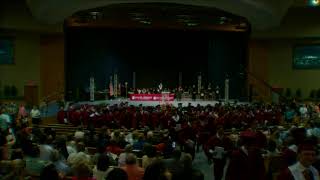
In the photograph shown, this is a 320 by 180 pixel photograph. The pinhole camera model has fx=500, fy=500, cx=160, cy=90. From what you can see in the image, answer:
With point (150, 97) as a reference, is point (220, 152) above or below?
below

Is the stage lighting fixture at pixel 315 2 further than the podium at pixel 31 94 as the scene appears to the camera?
No

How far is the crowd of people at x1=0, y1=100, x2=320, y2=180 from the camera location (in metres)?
6.51

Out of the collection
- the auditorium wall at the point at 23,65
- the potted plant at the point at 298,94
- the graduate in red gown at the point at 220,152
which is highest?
the auditorium wall at the point at 23,65

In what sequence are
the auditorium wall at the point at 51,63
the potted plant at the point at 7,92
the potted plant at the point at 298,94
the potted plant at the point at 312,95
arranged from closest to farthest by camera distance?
the potted plant at the point at 7,92 → the auditorium wall at the point at 51,63 → the potted plant at the point at 312,95 → the potted plant at the point at 298,94

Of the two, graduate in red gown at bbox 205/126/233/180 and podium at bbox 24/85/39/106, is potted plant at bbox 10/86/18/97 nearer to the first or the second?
podium at bbox 24/85/39/106

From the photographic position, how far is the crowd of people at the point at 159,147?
6.51 metres

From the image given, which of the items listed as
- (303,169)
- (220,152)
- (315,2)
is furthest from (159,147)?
(315,2)

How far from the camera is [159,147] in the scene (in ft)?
37.3

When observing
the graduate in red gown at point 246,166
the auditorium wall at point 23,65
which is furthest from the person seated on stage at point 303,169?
the auditorium wall at point 23,65

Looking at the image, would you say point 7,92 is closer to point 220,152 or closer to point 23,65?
point 23,65

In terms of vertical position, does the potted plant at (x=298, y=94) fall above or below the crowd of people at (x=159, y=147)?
above

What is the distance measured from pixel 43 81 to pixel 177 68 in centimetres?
1058

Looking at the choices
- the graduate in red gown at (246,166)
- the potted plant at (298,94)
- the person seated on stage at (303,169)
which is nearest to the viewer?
the person seated on stage at (303,169)

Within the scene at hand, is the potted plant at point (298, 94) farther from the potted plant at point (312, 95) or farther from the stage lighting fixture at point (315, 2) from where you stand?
the stage lighting fixture at point (315, 2)
